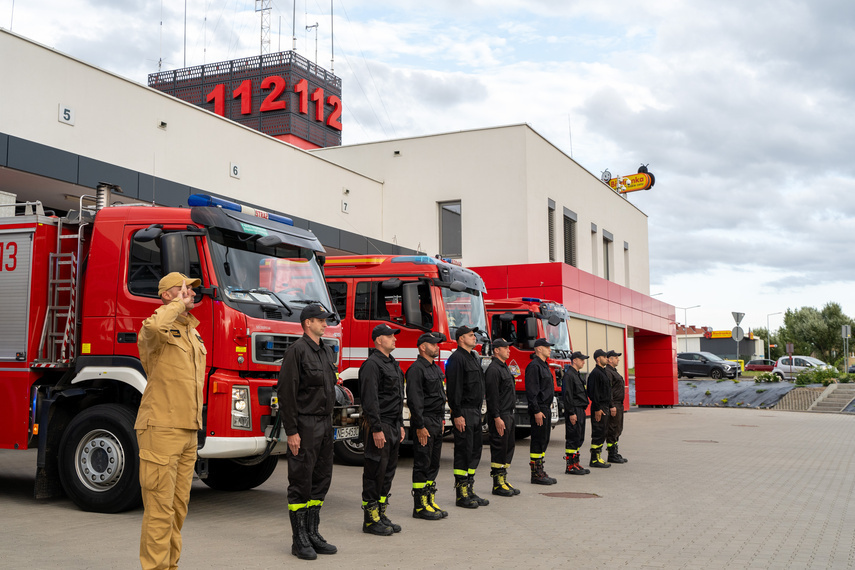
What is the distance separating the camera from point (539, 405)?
1127 centimetres

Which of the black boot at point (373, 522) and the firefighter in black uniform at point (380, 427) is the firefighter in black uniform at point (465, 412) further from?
the black boot at point (373, 522)

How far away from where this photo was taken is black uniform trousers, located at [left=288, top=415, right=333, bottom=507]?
271 inches

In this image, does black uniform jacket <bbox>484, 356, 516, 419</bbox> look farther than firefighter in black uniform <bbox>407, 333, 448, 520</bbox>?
Yes

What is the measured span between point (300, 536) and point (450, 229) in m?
23.1

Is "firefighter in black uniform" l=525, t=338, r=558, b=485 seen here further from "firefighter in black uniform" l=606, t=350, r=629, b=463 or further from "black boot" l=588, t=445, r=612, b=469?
"firefighter in black uniform" l=606, t=350, r=629, b=463

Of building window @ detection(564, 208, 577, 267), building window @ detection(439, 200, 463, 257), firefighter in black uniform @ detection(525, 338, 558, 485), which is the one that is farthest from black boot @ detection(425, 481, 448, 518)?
building window @ detection(564, 208, 577, 267)

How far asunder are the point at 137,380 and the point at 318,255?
249 cm

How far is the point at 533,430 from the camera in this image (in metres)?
11.4

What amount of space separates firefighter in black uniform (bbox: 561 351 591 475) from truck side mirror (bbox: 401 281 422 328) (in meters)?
2.43

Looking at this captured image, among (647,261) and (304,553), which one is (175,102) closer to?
(304,553)

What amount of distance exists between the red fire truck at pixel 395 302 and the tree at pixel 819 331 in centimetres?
7437

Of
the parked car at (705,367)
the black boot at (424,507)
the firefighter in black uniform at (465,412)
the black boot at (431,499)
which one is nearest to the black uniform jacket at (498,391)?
the firefighter in black uniform at (465,412)

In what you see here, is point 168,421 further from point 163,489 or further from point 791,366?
point 791,366

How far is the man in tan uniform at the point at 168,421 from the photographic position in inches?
213
